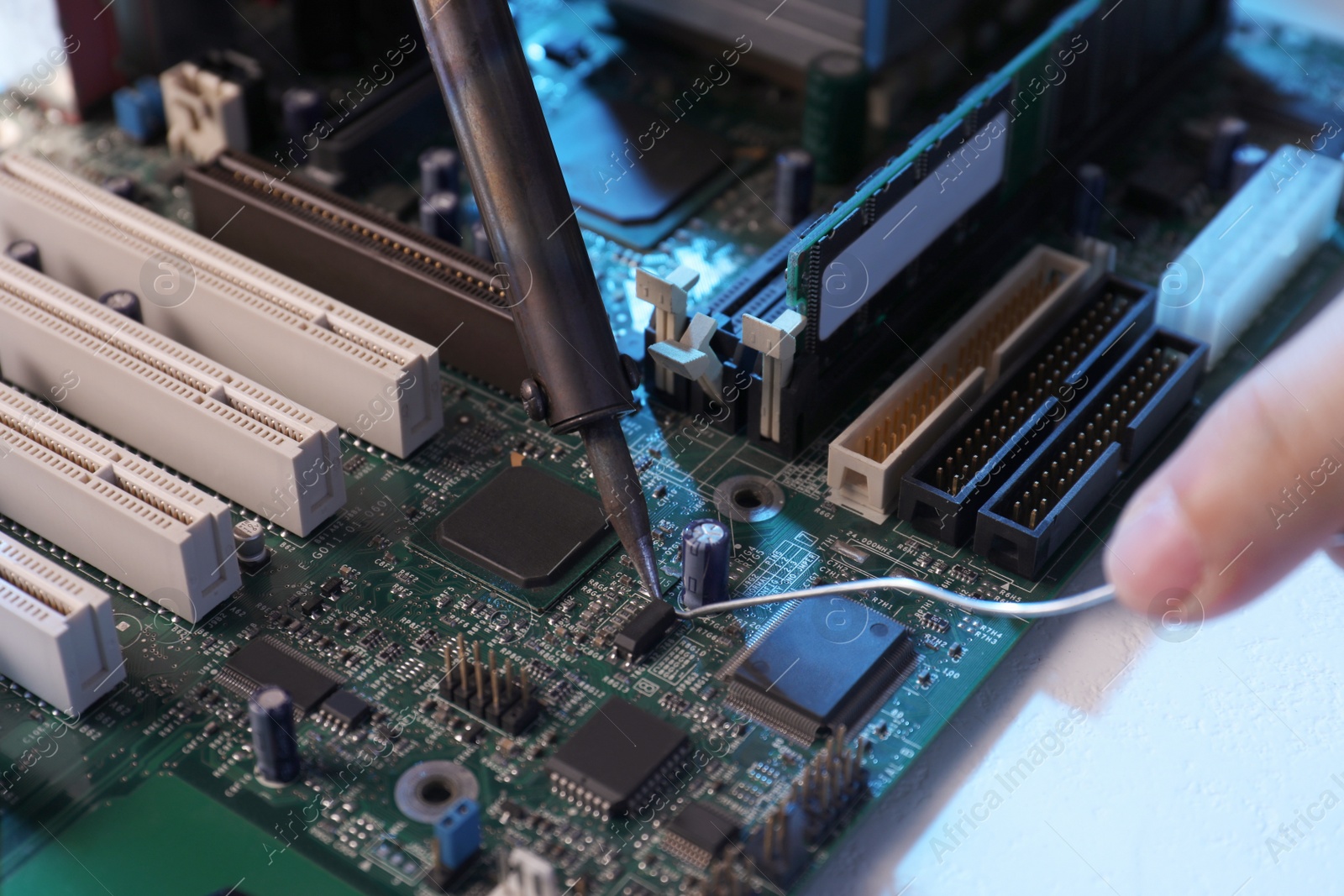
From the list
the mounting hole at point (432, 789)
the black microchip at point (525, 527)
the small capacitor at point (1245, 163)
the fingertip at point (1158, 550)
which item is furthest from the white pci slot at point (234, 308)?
the small capacitor at point (1245, 163)

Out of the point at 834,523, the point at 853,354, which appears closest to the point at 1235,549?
the point at 834,523

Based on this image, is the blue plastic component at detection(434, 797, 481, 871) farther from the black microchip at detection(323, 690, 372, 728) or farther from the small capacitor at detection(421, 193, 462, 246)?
the small capacitor at detection(421, 193, 462, 246)

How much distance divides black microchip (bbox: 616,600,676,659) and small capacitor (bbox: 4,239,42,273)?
12.6 feet

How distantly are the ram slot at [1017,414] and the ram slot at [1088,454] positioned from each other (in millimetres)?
99

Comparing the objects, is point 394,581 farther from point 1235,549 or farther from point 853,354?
point 1235,549

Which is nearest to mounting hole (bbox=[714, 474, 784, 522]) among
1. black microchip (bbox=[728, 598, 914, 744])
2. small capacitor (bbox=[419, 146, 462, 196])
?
black microchip (bbox=[728, 598, 914, 744])

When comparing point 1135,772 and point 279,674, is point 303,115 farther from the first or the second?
point 1135,772

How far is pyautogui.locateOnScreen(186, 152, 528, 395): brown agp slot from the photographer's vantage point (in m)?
7.95

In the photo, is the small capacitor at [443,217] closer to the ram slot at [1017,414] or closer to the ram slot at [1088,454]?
the ram slot at [1017,414]

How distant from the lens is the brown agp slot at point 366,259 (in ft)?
26.1

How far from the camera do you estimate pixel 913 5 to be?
9.11m

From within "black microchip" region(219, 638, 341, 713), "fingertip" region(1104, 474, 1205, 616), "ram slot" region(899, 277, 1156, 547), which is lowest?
"black microchip" region(219, 638, 341, 713)

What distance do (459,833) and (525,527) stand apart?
174cm

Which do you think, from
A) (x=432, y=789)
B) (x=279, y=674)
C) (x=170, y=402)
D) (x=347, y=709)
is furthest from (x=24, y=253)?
(x=432, y=789)
